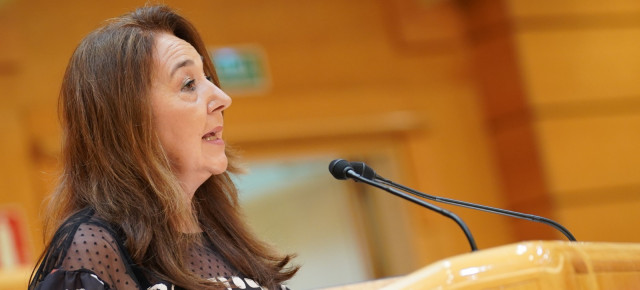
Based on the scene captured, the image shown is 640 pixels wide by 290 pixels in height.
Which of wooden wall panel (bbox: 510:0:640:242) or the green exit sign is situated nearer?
the green exit sign

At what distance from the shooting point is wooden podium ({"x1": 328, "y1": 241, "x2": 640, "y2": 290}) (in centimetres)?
110

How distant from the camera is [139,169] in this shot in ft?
4.94

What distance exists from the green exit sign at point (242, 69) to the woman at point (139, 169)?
2494 millimetres

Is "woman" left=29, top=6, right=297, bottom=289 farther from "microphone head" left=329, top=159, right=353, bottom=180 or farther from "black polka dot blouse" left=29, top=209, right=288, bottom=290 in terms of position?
"microphone head" left=329, top=159, right=353, bottom=180

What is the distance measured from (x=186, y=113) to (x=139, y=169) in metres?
0.15

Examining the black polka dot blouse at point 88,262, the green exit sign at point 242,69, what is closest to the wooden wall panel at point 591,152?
the green exit sign at point 242,69

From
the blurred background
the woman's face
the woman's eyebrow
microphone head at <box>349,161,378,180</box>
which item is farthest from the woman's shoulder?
the blurred background

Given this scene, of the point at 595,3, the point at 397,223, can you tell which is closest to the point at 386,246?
the point at 397,223

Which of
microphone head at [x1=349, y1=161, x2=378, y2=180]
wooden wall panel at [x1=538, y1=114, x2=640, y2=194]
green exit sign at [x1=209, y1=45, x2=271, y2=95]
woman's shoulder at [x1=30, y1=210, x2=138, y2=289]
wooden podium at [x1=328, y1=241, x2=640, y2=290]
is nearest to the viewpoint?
wooden podium at [x1=328, y1=241, x2=640, y2=290]

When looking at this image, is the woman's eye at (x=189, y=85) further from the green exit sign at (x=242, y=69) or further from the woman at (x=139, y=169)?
the green exit sign at (x=242, y=69)

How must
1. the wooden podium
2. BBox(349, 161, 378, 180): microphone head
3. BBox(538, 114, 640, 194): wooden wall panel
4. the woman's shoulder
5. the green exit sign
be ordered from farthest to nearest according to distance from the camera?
BBox(538, 114, 640, 194): wooden wall panel → the green exit sign → BBox(349, 161, 378, 180): microphone head → the woman's shoulder → the wooden podium

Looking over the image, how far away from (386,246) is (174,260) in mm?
3201

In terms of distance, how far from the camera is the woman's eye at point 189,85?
1.64m

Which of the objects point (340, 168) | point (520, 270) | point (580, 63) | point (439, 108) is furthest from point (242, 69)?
point (520, 270)
